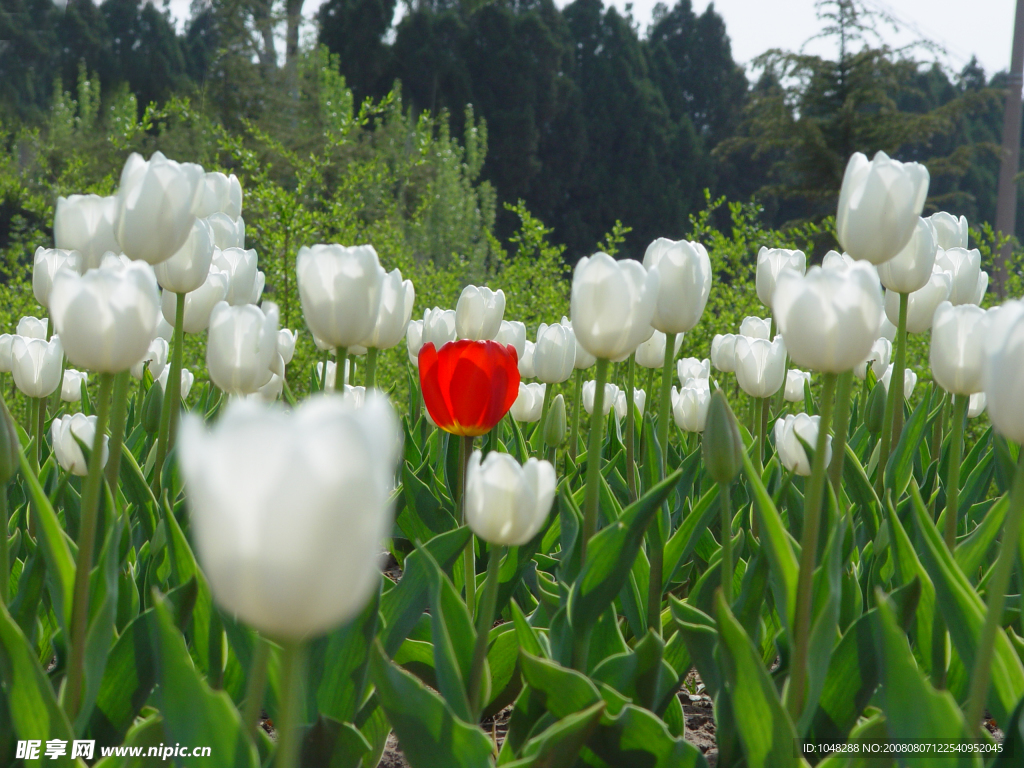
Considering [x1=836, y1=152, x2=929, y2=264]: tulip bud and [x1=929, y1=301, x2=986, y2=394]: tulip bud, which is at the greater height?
[x1=836, y1=152, x2=929, y2=264]: tulip bud

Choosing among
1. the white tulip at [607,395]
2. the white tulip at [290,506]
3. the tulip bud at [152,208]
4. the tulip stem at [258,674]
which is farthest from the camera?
the white tulip at [607,395]

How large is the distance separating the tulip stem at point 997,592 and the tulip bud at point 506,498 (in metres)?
0.47

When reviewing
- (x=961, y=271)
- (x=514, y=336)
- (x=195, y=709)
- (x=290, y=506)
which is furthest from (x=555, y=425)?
(x=290, y=506)

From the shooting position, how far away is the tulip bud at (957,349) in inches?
50.1

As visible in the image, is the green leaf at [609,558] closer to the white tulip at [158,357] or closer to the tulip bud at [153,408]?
the tulip bud at [153,408]

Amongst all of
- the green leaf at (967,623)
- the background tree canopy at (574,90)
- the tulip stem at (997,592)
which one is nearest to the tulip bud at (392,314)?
the green leaf at (967,623)

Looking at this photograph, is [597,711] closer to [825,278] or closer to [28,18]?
[825,278]

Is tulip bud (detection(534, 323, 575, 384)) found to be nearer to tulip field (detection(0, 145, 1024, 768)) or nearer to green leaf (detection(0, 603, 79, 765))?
tulip field (detection(0, 145, 1024, 768))

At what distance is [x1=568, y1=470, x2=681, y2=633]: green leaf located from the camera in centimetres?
110

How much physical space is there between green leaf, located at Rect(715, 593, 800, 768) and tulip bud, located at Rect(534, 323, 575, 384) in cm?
114

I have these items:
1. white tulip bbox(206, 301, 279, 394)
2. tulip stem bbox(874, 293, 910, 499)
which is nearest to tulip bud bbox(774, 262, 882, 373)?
tulip stem bbox(874, 293, 910, 499)

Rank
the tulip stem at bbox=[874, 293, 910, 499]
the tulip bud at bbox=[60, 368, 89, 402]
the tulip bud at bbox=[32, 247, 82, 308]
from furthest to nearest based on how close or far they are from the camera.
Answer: the tulip bud at bbox=[60, 368, 89, 402]
the tulip bud at bbox=[32, 247, 82, 308]
the tulip stem at bbox=[874, 293, 910, 499]

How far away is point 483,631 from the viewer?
3.41 ft

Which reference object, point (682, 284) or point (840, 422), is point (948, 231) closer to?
point (682, 284)
